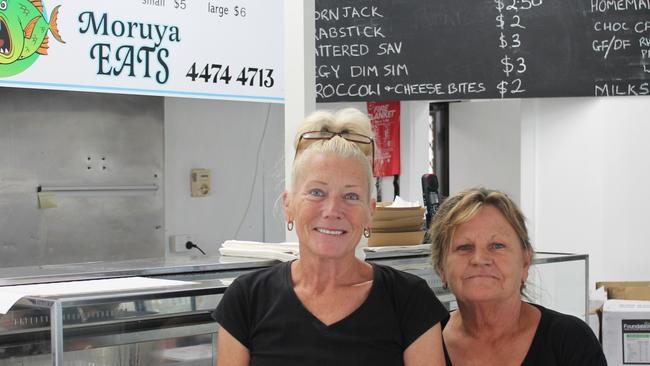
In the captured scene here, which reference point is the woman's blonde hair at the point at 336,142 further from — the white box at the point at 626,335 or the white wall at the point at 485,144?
the white wall at the point at 485,144

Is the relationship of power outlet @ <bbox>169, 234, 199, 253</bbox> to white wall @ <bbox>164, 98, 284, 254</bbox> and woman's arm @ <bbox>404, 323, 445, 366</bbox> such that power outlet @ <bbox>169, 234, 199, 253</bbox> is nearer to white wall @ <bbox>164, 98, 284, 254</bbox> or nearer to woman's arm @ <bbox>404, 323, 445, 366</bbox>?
white wall @ <bbox>164, 98, 284, 254</bbox>

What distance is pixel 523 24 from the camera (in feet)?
16.3

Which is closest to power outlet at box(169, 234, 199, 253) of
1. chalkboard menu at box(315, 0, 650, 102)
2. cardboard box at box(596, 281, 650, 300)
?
chalkboard menu at box(315, 0, 650, 102)

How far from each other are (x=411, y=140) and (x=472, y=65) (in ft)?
2.38

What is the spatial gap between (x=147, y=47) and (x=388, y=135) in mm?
2267

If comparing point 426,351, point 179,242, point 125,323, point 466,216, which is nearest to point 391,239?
point 466,216

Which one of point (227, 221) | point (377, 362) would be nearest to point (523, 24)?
point (227, 221)

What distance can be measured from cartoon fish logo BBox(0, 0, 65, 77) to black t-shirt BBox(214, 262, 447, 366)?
1.98m

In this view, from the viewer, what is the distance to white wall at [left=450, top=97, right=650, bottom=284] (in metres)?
4.85

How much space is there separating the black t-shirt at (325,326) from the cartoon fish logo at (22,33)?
1.98 m

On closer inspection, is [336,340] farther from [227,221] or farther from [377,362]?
[227,221]

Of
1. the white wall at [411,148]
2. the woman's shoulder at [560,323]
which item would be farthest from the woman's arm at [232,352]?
the white wall at [411,148]

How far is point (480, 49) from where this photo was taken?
16.4ft

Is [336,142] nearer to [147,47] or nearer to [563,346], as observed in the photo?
[563,346]
